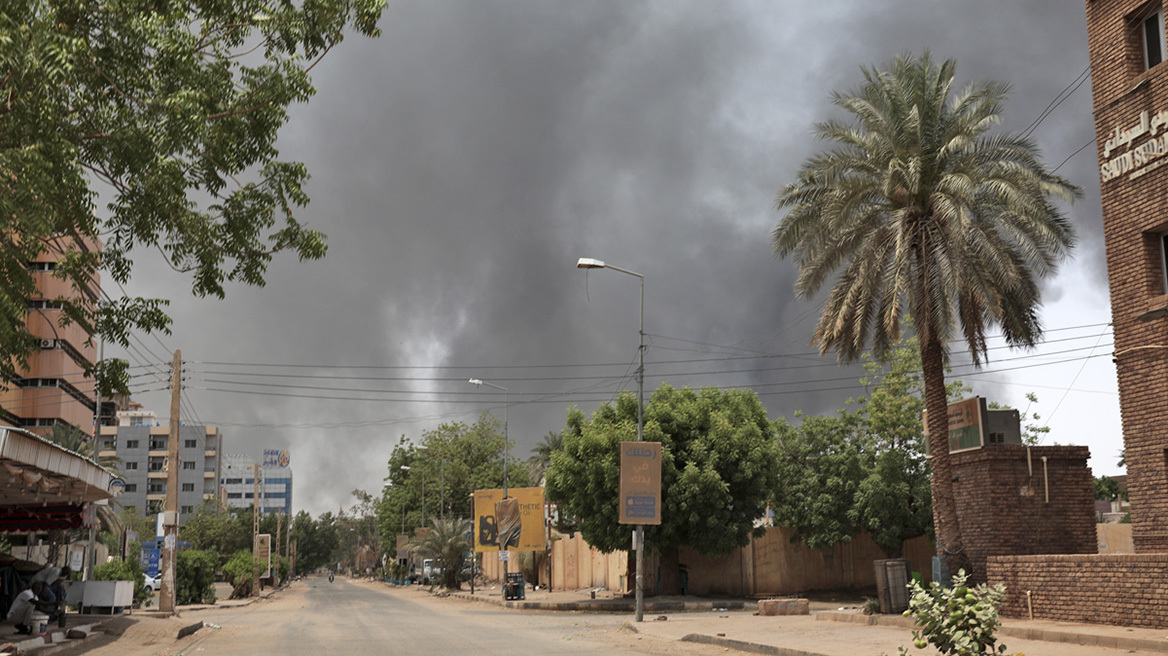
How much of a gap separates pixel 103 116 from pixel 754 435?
27.7 m

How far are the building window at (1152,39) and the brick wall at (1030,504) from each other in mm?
9051

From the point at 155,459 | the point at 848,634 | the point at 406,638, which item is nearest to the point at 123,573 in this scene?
the point at 406,638

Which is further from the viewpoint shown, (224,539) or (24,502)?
(224,539)

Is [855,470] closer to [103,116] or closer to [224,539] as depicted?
[103,116]

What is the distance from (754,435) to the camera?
36188mm

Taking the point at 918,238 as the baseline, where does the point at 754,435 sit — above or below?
below

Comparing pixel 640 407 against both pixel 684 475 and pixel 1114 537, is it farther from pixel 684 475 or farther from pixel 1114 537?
pixel 1114 537

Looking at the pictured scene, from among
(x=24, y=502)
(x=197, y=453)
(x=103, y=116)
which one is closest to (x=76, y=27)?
(x=103, y=116)

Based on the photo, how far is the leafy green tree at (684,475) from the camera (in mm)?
35188

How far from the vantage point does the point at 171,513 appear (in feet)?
99.5

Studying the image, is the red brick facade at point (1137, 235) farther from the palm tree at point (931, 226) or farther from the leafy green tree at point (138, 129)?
the leafy green tree at point (138, 129)

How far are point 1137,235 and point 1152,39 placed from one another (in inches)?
170

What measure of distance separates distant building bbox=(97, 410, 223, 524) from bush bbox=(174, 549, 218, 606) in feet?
318

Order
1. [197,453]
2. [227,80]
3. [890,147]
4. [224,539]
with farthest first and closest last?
[197,453] < [224,539] < [890,147] < [227,80]
